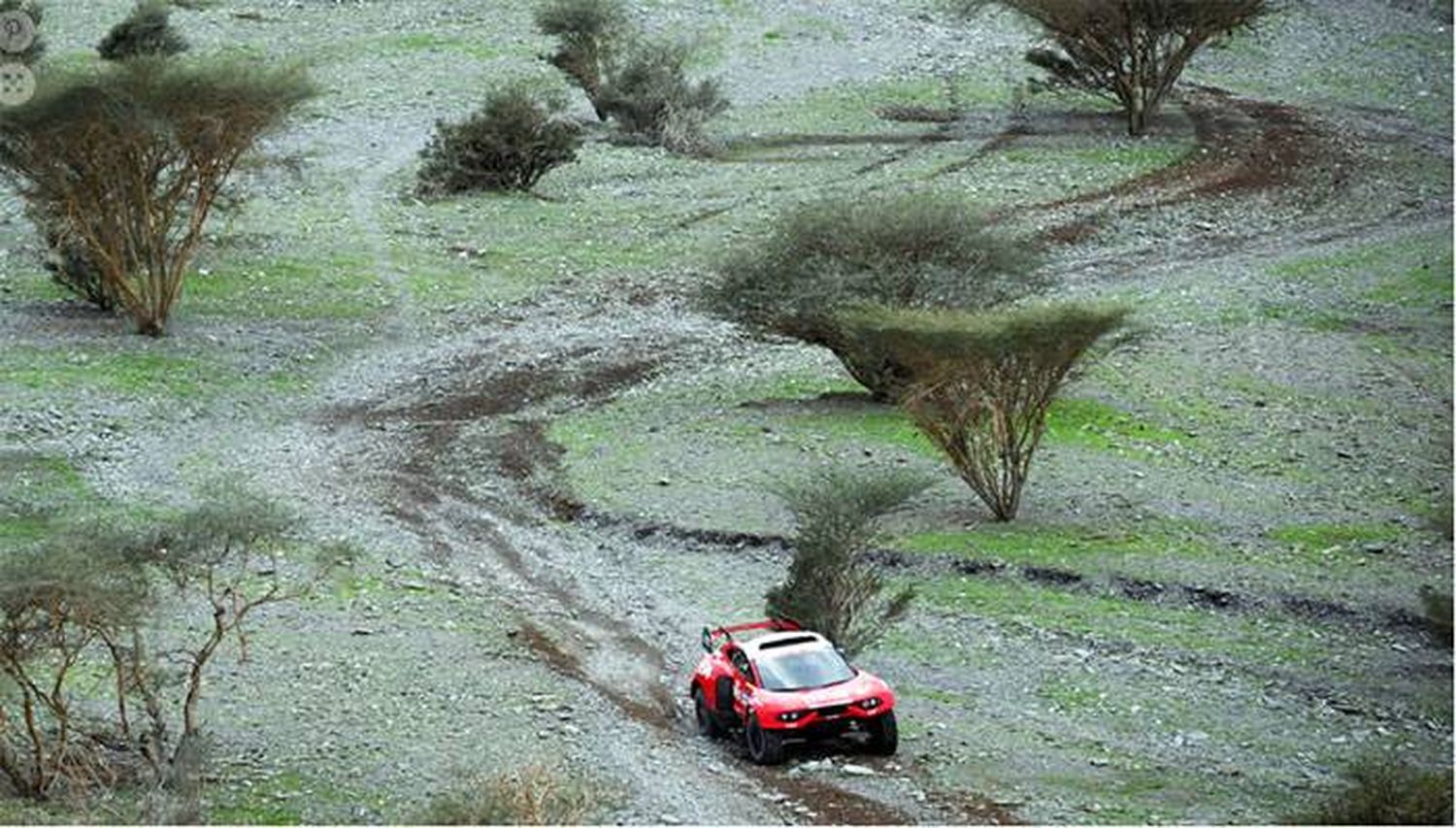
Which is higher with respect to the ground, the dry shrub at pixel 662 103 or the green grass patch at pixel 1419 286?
the dry shrub at pixel 662 103

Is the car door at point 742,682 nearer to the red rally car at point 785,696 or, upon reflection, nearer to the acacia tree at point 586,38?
the red rally car at point 785,696

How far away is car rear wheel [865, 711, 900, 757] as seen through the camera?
20.9 meters

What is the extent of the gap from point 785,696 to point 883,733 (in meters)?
0.94

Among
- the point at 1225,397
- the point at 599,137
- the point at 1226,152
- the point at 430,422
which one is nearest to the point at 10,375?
the point at 430,422

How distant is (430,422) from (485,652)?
38.8 feet

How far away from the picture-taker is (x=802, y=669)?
21.4 meters

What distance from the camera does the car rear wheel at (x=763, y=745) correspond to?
819 inches

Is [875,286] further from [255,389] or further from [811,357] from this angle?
[255,389]

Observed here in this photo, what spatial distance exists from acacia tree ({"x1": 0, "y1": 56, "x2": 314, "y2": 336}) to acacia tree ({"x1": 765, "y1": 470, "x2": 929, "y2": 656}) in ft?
52.3

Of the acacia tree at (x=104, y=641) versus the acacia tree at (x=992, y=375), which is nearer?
the acacia tree at (x=104, y=641)

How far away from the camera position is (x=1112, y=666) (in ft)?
78.9

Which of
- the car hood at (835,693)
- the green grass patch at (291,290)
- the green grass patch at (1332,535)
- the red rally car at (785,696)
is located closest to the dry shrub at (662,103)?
the green grass patch at (291,290)

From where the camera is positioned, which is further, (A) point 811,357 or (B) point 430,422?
(A) point 811,357

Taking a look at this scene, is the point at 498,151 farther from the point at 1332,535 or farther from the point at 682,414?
the point at 1332,535
